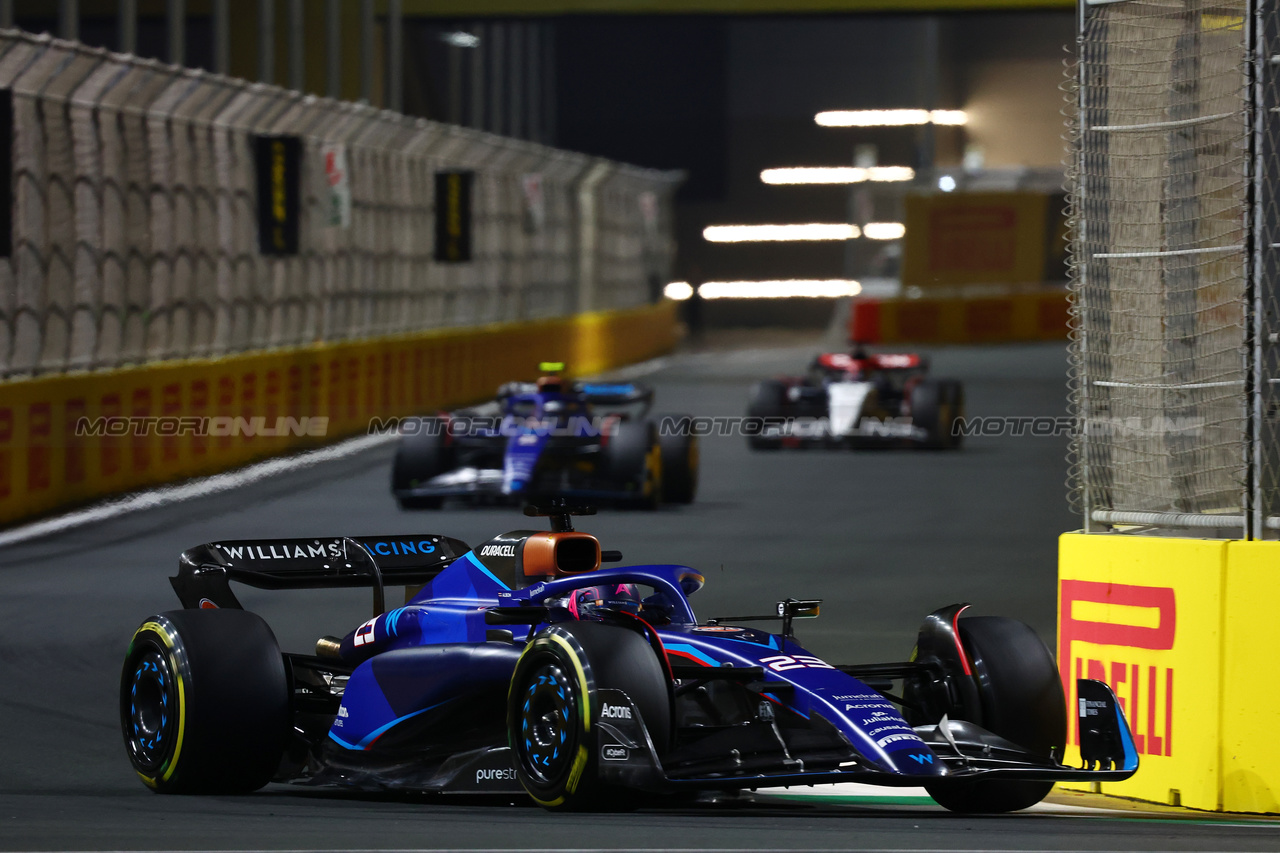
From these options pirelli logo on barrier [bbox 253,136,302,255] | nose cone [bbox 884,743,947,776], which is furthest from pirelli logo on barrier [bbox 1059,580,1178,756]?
pirelli logo on barrier [bbox 253,136,302,255]

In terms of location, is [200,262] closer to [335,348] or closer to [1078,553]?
[335,348]

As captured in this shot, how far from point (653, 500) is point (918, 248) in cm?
2923

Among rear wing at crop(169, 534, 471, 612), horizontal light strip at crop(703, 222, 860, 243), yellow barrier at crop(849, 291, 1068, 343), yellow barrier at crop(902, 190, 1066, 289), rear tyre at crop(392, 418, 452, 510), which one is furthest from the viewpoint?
horizontal light strip at crop(703, 222, 860, 243)

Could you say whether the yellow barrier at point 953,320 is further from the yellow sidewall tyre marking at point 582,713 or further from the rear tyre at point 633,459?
the yellow sidewall tyre marking at point 582,713

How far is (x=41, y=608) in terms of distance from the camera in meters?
11.0

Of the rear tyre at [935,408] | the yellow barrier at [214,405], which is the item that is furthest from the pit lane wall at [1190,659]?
the rear tyre at [935,408]

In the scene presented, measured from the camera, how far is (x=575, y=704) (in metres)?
5.79

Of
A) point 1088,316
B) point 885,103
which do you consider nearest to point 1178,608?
point 1088,316

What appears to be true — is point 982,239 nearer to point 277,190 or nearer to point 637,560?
point 277,190

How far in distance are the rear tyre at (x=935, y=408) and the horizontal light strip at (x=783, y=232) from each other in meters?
33.0

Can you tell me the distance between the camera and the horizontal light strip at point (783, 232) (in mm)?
54188

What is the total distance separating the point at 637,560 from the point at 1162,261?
242 inches

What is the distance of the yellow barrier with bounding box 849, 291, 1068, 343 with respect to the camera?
4062 cm

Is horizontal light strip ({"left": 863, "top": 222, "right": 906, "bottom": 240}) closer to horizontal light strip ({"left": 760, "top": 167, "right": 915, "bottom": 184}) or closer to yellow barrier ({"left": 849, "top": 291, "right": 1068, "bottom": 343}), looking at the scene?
horizontal light strip ({"left": 760, "top": 167, "right": 915, "bottom": 184})
